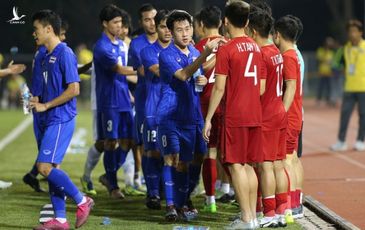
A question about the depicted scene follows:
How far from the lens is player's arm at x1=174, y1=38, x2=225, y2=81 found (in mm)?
9948

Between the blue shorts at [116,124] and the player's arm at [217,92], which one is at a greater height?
the player's arm at [217,92]

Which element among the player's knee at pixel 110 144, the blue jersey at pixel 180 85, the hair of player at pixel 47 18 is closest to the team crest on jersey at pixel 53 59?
the hair of player at pixel 47 18

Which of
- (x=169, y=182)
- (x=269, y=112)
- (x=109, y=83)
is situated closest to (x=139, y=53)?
(x=109, y=83)

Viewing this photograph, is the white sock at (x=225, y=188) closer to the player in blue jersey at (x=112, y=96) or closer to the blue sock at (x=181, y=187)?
the player in blue jersey at (x=112, y=96)

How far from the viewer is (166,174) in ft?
36.3

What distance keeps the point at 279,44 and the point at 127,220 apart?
2531 millimetres

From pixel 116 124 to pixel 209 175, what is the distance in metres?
1.81

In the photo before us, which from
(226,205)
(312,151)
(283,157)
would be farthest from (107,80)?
(312,151)

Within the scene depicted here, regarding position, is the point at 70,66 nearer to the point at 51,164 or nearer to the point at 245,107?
the point at 51,164

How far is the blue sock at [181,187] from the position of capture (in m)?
11.1

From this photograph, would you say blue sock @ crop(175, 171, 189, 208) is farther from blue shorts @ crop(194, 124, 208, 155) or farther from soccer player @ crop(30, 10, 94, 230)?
soccer player @ crop(30, 10, 94, 230)

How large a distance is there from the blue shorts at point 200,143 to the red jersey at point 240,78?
1221 mm

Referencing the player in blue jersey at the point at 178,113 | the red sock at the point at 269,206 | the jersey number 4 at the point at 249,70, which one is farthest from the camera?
the player in blue jersey at the point at 178,113

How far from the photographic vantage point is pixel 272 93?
1040 centimetres
